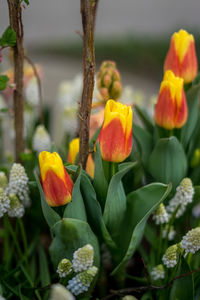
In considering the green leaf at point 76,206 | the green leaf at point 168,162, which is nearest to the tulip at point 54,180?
the green leaf at point 76,206

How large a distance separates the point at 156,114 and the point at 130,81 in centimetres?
93

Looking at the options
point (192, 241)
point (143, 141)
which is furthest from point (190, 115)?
point (192, 241)

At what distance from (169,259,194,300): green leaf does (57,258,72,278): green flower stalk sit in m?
0.09

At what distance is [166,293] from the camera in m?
0.36

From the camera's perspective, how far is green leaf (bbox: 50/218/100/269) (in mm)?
318

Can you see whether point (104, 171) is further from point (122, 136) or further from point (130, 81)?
point (130, 81)

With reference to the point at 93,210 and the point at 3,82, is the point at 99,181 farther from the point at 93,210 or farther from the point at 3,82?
the point at 3,82

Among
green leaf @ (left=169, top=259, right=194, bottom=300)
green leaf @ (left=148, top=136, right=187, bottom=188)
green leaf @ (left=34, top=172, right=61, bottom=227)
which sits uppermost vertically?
green leaf @ (left=148, top=136, right=187, bottom=188)

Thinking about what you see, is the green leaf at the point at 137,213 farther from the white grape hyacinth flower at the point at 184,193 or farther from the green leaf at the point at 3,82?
the green leaf at the point at 3,82

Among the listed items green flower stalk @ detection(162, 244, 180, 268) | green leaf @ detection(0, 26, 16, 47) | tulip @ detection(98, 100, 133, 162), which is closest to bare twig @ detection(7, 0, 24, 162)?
green leaf @ detection(0, 26, 16, 47)

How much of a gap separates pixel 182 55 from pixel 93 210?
0.59 feet

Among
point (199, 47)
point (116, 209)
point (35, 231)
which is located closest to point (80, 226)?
point (116, 209)

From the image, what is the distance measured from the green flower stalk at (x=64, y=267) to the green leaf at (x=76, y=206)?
1.5 inches

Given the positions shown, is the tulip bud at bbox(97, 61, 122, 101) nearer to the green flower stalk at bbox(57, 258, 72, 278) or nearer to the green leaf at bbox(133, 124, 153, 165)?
the green leaf at bbox(133, 124, 153, 165)
